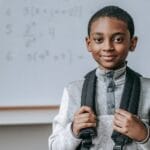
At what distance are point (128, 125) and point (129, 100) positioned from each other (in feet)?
0.19

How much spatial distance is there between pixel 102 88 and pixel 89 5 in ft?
2.26

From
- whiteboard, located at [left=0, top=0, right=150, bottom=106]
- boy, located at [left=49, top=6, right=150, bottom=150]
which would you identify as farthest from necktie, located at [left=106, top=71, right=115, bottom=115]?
whiteboard, located at [left=0, top=0, right=150, bottom=106]

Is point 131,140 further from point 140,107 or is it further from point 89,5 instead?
point 89,5

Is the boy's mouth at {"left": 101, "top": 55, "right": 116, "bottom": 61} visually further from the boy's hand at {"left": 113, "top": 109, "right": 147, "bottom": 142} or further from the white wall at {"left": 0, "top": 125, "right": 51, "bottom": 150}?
the white wall at {"left": 0, "top": 125, "right": 51, "bottom": 150}

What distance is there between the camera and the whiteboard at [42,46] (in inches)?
56.4

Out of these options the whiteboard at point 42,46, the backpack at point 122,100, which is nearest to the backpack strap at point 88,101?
the backpack at point 122,100

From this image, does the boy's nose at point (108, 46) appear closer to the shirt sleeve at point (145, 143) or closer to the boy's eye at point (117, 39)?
the boy's eye at point (117, 39)

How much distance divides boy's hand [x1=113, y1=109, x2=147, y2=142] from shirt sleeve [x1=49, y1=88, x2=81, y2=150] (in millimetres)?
96

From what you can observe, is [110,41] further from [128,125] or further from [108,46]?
[128,125]

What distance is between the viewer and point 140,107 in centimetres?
81

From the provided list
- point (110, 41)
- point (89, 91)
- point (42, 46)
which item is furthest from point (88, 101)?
point (42, 46)

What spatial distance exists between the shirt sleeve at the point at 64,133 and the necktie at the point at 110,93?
0.09 metres

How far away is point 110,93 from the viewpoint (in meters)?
0.82

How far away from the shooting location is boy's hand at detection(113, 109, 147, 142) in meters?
0.78
